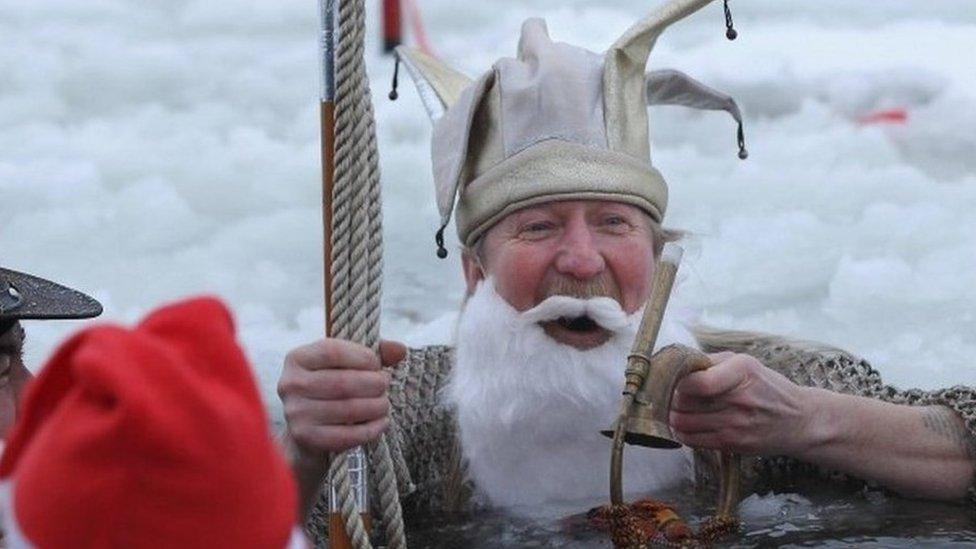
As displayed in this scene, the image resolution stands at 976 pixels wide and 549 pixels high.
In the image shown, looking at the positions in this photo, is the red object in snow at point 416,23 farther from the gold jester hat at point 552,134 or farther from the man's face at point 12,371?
the man's face at point 12,371

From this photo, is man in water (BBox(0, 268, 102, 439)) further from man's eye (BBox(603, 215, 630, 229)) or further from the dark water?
man's eye (BBox(603, 215, 630, 229))

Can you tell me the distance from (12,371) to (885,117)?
8903 mm

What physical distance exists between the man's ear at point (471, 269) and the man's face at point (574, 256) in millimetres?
136

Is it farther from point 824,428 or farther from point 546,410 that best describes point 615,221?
point 824,428

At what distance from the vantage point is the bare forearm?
341 cm

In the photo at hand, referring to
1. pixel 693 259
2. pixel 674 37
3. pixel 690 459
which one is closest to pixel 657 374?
pixel 690 459

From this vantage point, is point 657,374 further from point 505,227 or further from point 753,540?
point 505,227

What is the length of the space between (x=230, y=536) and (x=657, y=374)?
157 cm

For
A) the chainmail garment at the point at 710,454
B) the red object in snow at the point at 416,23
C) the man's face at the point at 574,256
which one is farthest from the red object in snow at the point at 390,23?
the man's face at the point at 574,256

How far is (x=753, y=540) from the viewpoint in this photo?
3.30 meters

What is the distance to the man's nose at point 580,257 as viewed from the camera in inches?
139

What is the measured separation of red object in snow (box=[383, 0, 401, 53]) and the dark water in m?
7.35

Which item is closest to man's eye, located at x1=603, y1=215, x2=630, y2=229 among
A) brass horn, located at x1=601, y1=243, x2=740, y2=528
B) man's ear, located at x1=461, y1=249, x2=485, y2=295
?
man's ear, located at x1=461, y1=249, x2=485, y2=295

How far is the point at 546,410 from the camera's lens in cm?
359
